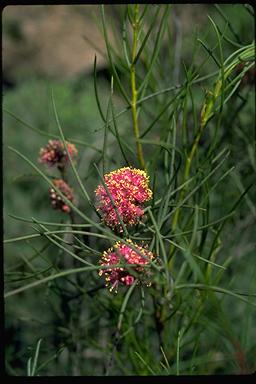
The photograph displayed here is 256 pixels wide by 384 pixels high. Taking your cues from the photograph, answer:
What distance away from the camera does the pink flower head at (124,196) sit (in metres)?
0.44

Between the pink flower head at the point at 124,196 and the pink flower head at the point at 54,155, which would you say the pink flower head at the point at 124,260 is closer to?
the pink flower head at the point at 124,196

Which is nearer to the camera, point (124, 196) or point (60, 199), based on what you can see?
point (124, 196)

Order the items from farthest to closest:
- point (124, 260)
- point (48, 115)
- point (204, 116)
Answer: point (48, 115)
point (204, 116)
point (124, 260)

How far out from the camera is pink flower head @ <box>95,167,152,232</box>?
44cm

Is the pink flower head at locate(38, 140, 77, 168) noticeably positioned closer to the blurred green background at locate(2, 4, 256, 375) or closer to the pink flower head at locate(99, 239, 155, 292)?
the blurred green background at locate(2, 4, 256, 375)

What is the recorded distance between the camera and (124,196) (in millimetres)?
444

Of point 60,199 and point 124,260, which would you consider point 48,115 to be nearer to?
point 60,199

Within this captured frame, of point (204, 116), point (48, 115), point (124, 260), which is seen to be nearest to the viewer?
point (124, 260)

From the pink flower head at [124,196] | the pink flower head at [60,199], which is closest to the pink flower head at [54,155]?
the pink flower head at [60,199]

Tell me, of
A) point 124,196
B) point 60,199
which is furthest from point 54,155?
point 124,196

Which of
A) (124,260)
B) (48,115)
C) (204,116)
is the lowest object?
(124,260)

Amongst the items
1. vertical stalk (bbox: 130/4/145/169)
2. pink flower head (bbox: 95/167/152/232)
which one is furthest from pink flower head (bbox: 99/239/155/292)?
vertical stalk (bbox: 130/4/145/169)

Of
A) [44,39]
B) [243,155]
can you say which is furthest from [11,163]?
[44,39]

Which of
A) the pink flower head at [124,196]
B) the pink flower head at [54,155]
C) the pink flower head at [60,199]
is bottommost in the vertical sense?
the pink flower head at [124,196]
